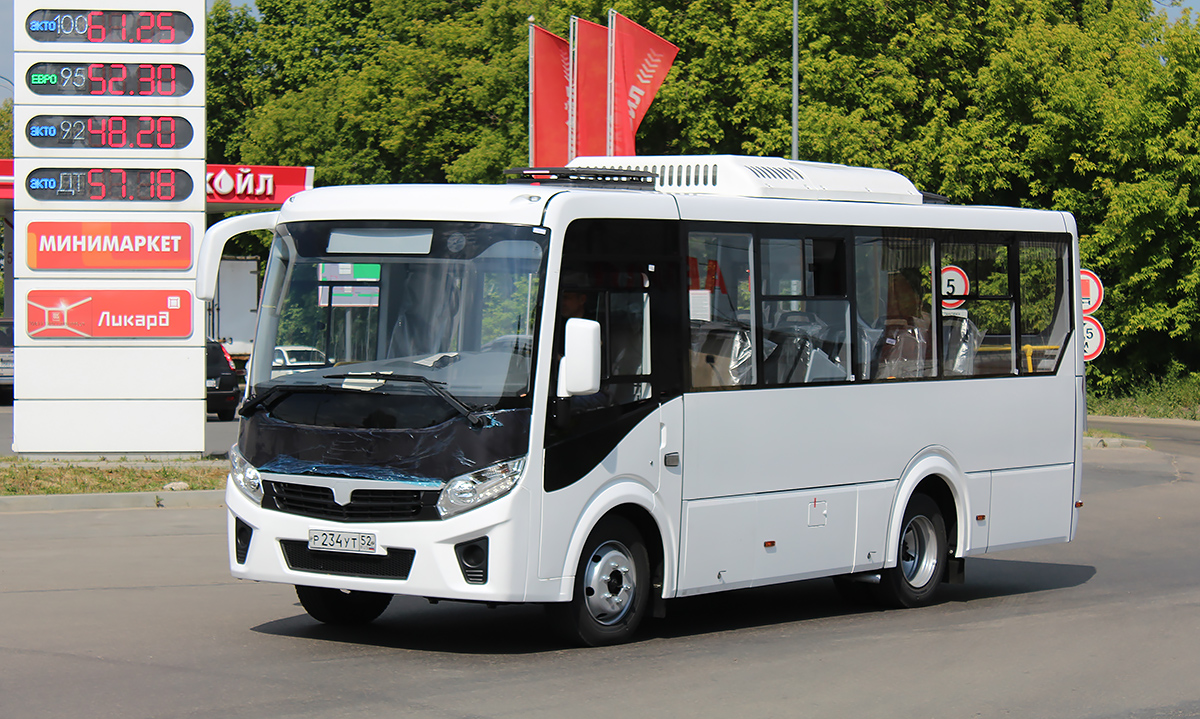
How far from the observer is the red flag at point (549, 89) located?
95.1 ft

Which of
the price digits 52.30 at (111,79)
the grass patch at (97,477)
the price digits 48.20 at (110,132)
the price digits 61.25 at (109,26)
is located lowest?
the grass patch at (97,477)

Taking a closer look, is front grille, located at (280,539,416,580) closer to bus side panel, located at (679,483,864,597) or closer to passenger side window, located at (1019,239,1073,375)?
bus side panel, located at (679,483,864,597)

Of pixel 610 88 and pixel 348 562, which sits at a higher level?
pixel 610 88

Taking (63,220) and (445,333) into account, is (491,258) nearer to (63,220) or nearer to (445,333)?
(445,333)

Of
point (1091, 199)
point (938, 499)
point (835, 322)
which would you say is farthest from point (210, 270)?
point (1091, 199)

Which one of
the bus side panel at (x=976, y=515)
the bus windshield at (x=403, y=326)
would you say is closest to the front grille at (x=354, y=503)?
the bus windshield at (x=403, y=326)

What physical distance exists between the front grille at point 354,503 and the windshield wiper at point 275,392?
436 mm

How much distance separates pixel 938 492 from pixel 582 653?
12.3 feet

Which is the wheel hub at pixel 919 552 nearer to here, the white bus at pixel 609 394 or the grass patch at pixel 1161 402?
the white bus at pixel 609 394

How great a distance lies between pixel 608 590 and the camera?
28.5ft

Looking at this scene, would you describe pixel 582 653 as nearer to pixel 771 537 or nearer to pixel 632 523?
pixel 632 523

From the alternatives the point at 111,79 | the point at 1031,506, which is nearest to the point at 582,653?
the point at 1031,506

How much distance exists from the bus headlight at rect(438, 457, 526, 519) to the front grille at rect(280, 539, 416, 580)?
325 millimetres

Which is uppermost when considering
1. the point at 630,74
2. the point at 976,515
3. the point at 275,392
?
the point at 630,74
